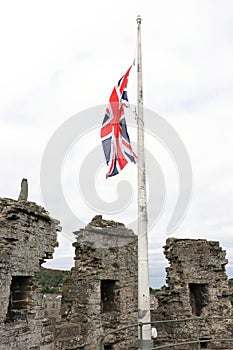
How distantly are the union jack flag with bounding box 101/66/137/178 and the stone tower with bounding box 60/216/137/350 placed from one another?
11.8 feet

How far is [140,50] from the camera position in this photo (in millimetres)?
9258

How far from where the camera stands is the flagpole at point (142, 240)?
7066 millimetres

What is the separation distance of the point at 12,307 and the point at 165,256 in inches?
271

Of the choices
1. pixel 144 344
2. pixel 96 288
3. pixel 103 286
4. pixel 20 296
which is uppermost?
pixel 103 286

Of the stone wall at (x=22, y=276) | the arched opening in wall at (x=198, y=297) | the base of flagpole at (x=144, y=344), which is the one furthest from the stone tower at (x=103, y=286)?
the base of flagpole at (x=144, y=344)

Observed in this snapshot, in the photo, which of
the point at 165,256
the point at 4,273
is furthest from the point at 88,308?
the point at 165,256

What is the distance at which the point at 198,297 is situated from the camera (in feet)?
43.1

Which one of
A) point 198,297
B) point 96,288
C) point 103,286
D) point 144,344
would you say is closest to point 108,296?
point 103,286

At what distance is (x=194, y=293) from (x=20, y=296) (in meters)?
7.68

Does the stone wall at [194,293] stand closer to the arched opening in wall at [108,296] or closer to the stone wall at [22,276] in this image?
the arched opening in wall at [108,296]

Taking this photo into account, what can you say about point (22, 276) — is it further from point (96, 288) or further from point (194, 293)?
point (194, 293)

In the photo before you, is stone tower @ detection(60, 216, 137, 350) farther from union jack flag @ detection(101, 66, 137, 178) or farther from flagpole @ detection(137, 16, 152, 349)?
union jack flag @ detection(101, 66, 137, 178)

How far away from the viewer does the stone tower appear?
10.0m

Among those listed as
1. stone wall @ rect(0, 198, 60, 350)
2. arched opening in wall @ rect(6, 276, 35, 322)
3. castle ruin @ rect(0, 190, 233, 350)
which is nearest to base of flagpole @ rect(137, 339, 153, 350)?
castle ruin @ rect(0, 190, 233, 350)
